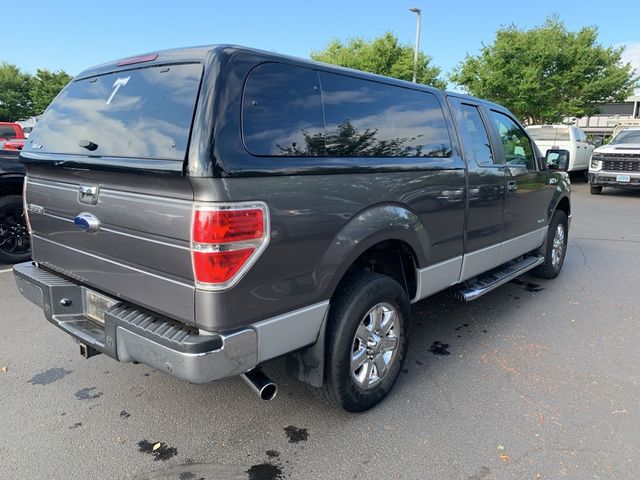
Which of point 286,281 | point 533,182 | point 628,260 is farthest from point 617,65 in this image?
point 286,281

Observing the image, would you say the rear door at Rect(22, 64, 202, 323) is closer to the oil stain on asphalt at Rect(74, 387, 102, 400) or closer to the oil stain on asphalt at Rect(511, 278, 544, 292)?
the oil stain on asphalt at Rect(74, 387, 102, 400)

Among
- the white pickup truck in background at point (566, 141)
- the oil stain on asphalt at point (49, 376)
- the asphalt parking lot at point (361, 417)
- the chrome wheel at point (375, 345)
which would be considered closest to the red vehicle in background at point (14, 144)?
the asphalt parking lot at point (361, 417)

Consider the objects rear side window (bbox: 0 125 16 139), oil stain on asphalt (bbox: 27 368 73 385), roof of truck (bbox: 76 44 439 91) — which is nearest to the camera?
roof of truck (bbox: 76 44 439 91)

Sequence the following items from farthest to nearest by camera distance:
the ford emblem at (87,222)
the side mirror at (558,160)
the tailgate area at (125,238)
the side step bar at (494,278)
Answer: the side mirror at (558,160) < the side step bar at (494,278) < the ford emblem at (87,222) < the tailgate area at (125,238)

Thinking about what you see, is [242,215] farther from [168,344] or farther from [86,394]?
[86,394]

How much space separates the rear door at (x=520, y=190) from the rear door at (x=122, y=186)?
301cm

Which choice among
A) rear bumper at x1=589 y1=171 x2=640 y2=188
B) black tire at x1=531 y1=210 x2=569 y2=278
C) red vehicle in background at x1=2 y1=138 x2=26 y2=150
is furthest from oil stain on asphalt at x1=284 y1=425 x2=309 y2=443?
red vehicle in background at x1=2 y1=138 x2=26 y2=150

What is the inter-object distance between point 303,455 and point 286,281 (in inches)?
37.9

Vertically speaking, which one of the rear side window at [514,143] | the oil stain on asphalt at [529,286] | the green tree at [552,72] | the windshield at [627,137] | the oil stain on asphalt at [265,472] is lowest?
the oil stain on asphalt at [265,472]

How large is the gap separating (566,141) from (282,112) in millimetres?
16000

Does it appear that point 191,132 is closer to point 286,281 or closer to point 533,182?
point 286,281

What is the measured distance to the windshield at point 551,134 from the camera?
16156mm

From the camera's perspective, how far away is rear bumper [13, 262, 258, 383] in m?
2.16

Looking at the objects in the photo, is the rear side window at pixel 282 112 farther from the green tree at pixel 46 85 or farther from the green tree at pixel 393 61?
the green tree at pixel 46 85
